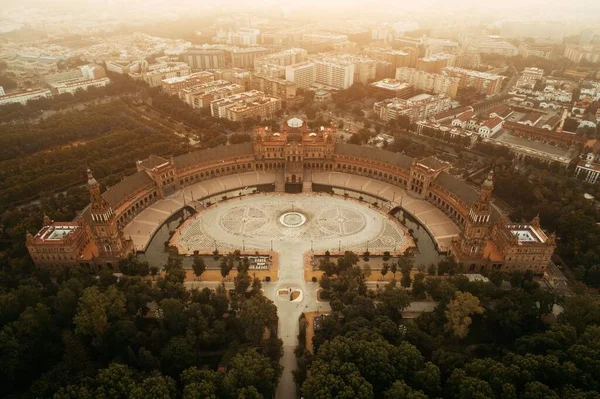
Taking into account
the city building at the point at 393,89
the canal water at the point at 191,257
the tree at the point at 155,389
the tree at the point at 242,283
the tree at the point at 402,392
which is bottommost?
the canal water at the point at 191,257

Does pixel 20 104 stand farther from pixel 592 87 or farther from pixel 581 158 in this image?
pixel 592 87

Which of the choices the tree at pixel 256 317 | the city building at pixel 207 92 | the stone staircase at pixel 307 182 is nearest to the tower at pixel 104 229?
the tree at pixel 256 317

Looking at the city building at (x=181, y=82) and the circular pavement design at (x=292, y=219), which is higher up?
the city building at (x=181, y=82)

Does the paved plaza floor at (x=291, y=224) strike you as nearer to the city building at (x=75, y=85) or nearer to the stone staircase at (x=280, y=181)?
the stone staircase at (x=280, y=181)

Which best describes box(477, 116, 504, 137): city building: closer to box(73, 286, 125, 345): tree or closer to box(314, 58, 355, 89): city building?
box(314, 58, 355, 89): city building

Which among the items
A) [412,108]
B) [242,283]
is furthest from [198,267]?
[412,108]

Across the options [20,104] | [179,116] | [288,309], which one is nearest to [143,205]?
[288,309]

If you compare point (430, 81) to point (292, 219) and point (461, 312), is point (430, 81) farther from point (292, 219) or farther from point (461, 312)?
point (461, 312)
